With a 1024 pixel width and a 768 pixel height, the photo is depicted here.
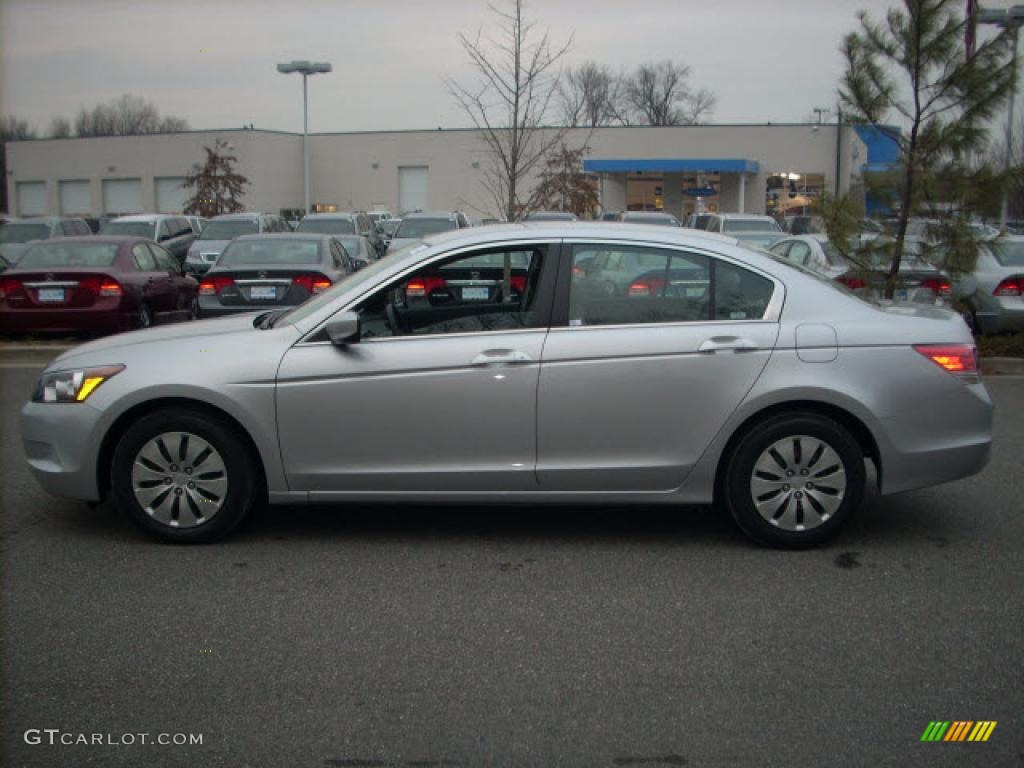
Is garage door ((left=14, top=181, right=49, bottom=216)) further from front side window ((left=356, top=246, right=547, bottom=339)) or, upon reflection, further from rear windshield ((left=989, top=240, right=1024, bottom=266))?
front side window ((left=356, top=246, right=547, bottom=339))

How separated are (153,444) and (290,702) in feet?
6.97

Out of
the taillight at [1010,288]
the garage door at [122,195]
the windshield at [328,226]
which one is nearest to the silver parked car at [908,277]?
the taillight at [1010,288]

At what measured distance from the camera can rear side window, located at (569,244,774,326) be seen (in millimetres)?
5621

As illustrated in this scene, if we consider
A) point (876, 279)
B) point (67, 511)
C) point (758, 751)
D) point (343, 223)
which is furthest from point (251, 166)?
point (758, 751)

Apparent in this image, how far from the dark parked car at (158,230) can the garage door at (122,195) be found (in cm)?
3208

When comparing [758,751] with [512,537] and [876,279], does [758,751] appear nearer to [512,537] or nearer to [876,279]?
[512,537]

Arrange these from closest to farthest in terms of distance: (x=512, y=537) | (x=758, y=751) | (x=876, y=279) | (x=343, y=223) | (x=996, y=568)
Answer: (x=758, y=751) → (x=996, y=568) → (x=512, y=537) → (x=876, y=279) → (x=343, y=223)

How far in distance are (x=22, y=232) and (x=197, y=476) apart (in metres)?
21.6

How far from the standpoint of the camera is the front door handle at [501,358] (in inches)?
215

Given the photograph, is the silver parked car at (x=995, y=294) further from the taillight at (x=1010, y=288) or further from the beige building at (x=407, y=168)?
the beige building at (x=407, y=168)

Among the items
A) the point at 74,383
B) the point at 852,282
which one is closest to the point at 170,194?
the point at 852,282

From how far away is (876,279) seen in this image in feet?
39.1

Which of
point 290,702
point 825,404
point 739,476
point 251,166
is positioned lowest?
point 290,702

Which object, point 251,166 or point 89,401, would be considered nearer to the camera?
point 89,401
